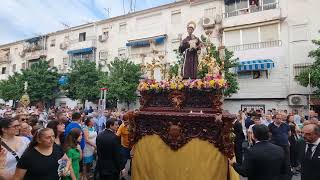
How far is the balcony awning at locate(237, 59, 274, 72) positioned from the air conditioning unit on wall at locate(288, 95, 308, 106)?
2750mm

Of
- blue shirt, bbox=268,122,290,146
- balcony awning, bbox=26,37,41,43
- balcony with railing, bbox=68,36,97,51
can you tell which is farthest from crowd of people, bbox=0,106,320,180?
balcony awning, bbox=26,37,41,43

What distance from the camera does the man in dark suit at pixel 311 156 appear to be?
415cm

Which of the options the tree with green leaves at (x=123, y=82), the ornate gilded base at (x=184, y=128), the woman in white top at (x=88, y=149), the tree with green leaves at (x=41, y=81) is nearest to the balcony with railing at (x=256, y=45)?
the tree with green leaves at (x=123, y=82)

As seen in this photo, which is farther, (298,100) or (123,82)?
(123,82)

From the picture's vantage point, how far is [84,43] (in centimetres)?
3419

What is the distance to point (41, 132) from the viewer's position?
4.11 metres

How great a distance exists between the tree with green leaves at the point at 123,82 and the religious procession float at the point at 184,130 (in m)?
18.8

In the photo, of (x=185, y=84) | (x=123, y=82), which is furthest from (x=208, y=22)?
(x=185, y=84)

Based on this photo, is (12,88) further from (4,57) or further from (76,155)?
(76,155)

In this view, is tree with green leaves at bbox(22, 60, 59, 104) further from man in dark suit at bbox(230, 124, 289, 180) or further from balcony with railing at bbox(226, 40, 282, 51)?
man in dark suit at bbox(230, 124, 289, 180)

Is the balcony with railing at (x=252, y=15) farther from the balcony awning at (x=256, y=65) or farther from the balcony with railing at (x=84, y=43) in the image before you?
the balcony with railing at (x=84, y=43)

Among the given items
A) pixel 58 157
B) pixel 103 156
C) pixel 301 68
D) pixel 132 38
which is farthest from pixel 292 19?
pixel 58 157

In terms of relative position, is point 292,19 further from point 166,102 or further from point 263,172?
point 263,172

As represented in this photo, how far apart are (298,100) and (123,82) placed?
1430 centimetres
